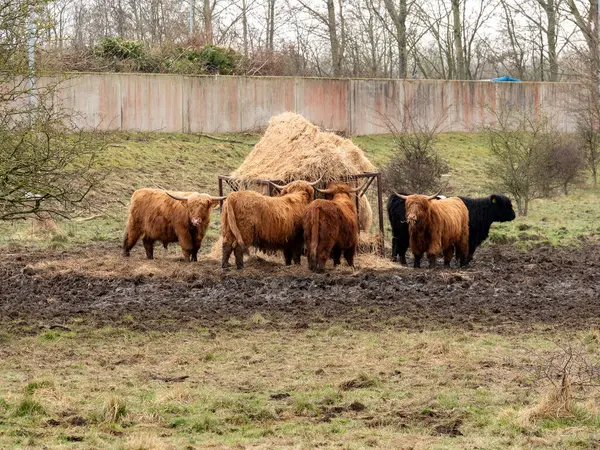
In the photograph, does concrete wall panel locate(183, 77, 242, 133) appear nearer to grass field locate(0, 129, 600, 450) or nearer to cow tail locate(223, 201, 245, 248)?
grass field locate(0, 129, 600, 450)

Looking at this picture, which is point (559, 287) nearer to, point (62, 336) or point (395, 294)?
point (395, 294)

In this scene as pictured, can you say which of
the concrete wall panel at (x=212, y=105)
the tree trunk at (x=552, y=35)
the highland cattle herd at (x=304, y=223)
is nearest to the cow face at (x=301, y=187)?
the highland cattle herd at (x=304, y=223)

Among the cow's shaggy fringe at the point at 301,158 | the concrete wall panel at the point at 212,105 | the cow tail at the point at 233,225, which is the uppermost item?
the concrete wall panel at the point at 212,105

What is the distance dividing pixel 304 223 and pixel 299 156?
1862 millimetres

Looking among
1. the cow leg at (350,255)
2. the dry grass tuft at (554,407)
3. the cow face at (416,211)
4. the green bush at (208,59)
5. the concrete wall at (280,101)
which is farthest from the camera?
the green bush at (208,59)

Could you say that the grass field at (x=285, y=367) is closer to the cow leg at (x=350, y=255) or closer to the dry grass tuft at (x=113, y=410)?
the dry grass tuft at (x=113, y=410)

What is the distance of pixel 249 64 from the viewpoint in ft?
124

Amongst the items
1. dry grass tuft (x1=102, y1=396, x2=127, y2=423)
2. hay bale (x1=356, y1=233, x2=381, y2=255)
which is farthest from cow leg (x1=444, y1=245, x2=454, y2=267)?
dry grass tuft (x1=102, y1=396, x2=127, y2=423)

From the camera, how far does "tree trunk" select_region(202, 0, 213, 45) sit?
39.1 metres

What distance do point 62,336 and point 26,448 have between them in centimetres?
443

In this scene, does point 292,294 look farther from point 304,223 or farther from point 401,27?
point 401,27

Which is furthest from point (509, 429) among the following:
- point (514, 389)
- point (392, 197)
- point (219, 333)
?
point (392, 197)

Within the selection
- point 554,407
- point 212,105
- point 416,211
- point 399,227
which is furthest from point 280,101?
point 554,407

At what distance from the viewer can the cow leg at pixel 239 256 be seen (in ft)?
52.2
